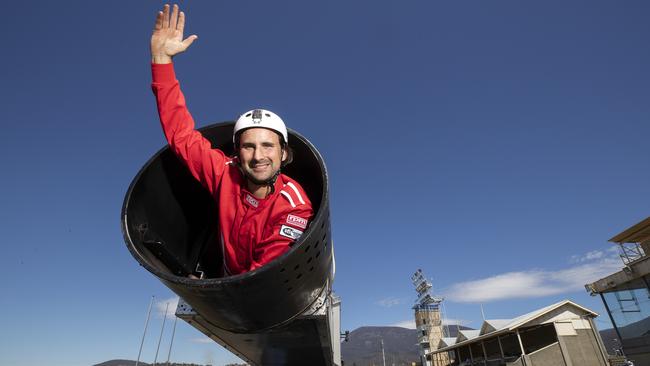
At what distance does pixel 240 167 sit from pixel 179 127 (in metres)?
0.48

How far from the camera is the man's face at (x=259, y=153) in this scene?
2.13 meters

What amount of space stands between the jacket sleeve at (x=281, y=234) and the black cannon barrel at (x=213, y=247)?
0.13 m

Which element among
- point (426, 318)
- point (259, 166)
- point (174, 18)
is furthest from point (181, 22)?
point (426, 318)

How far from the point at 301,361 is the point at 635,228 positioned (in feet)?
83.8

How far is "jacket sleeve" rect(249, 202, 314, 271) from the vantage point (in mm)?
1759

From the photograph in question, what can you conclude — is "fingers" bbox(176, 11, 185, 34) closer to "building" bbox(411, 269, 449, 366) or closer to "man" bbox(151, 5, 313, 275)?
"man" bbox(151, 5, 313, 275)

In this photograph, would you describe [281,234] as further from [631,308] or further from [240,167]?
[631,308]

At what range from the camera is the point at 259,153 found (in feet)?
7.11

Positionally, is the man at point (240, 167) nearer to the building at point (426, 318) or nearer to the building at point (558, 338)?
the building at point (558, 338)

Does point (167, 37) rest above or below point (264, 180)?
above

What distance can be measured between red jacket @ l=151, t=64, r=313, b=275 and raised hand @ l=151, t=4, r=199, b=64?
0.32 feet

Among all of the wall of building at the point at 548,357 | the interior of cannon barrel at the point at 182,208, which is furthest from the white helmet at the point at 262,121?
the wall of building at the point at 548,357

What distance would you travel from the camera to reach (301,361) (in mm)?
3334

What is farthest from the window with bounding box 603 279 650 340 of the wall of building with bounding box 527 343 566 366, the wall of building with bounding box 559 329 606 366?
the wall of building with bounding box 527 343 566 366
